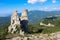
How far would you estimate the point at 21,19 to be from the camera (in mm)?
53344

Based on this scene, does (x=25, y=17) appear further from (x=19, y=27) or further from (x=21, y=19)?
(x=19, y=27)

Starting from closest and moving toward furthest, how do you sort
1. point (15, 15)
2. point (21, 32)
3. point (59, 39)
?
point (59, 39)
point (21, 32)
point (15, 15)

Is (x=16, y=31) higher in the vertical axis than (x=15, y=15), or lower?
lower

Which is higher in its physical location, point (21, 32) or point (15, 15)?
point (15, 15)

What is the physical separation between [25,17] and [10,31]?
6.15 m

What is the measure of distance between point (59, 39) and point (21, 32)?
38.0 meters

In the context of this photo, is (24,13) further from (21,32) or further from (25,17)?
(21,32)

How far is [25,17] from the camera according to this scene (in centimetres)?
5425

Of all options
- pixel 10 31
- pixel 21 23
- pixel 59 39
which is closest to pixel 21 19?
pixel 21 23

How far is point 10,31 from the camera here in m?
51.5

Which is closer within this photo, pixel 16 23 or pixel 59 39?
pixel 59 39

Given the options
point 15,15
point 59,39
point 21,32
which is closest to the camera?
point 59,39

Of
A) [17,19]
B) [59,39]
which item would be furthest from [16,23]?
[59,39]

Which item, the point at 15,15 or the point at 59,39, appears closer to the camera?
the point at 59,39
